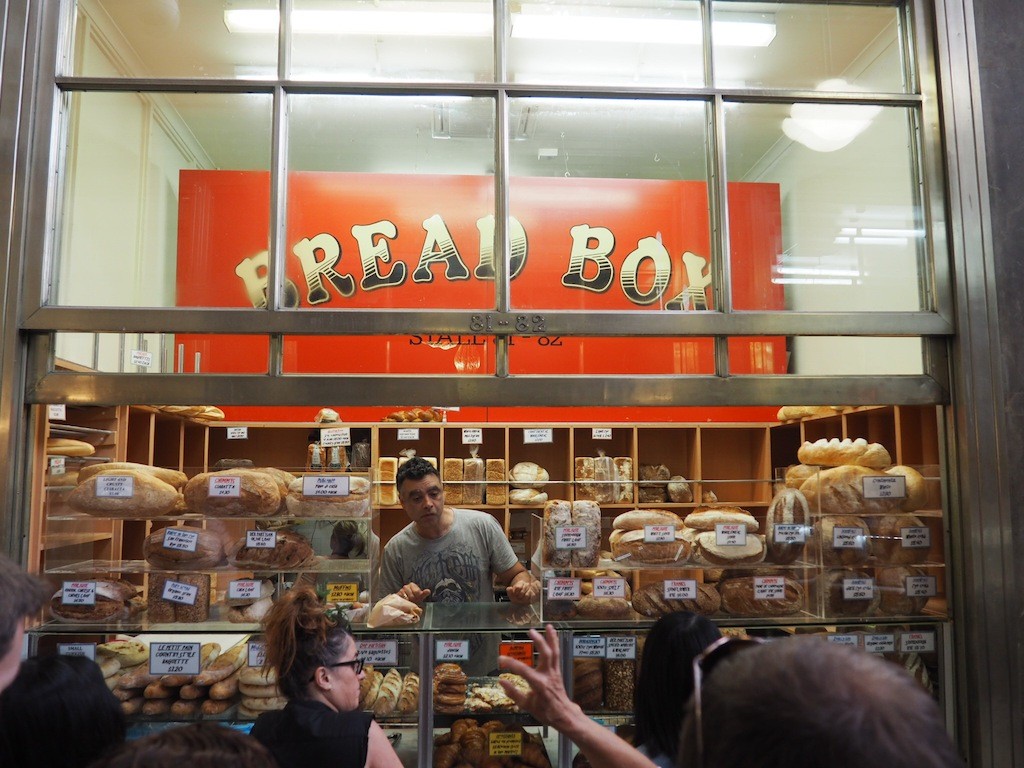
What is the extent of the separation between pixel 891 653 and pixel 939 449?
73cm

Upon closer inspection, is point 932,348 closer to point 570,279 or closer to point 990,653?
point 990,653

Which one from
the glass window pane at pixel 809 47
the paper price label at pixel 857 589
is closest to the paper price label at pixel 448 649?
the paper price label at pixel 857 589

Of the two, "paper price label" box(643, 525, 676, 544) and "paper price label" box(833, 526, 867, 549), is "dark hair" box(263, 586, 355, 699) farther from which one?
"paper price label" box(833, 526, 867, 549)

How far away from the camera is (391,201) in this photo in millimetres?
2945

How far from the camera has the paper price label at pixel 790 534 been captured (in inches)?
107

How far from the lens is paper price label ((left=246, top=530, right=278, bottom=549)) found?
2600 millimetres

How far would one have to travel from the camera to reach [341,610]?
2254 millimetres

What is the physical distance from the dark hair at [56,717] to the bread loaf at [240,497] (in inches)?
40.0

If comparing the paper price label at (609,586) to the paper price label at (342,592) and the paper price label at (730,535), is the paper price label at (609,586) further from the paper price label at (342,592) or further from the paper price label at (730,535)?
the paper price label at (342,592)

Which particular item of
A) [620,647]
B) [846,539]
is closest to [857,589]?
[846,539]

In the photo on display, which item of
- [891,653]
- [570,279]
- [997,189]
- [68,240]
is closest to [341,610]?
[570,279]

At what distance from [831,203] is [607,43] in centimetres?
104

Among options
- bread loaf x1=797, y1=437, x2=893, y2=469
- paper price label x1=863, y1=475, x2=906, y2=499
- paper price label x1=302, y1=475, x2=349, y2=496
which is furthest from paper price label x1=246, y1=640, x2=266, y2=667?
bread loaf x1=797, y1=437, x2=893, y2=469

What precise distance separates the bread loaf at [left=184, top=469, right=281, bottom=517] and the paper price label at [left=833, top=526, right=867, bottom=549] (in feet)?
6.18
